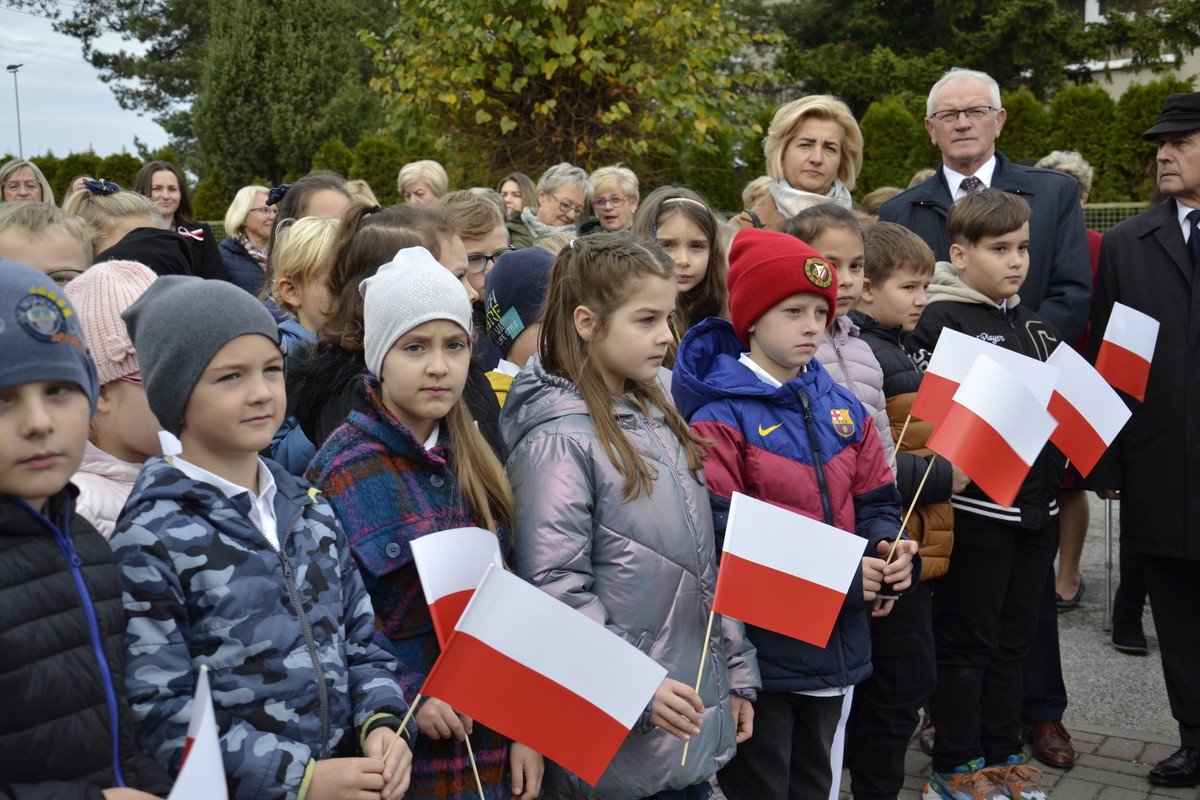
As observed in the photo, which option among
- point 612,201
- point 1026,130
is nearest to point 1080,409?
point 612,201

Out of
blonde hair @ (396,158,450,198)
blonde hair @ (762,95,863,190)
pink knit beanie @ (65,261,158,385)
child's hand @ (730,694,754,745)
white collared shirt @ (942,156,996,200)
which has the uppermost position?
blonde hair @ (762,95,863,190)

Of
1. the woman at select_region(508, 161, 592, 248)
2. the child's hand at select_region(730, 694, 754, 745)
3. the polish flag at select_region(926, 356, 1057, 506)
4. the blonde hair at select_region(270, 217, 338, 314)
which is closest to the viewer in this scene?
the child's hand at select_region(730, 694, 754, 745)

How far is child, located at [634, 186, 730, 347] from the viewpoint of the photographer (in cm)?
429

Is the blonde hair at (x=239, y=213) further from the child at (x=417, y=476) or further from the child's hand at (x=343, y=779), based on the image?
the child's hand at (x=343, y=779)

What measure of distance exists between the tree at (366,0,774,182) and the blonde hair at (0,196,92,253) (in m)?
8.35

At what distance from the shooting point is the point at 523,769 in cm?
283

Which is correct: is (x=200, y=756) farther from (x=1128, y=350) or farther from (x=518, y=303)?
(x=1128, y=350)

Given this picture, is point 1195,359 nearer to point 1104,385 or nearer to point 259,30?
point 1104,385

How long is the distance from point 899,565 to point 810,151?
2264 mm

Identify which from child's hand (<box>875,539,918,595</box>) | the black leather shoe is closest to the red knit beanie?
child's hand (<box>875,539,918,595</box>)

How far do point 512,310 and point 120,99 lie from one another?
121 ft

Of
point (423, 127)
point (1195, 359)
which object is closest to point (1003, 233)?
point (1195, 359)

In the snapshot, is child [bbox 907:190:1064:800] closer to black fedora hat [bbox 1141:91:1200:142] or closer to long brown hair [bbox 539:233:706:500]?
black fedora hat [bbox 1141:91:1200:142]

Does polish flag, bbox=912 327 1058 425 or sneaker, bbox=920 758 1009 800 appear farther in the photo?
sneaker, bbox=920 758 1009 800
